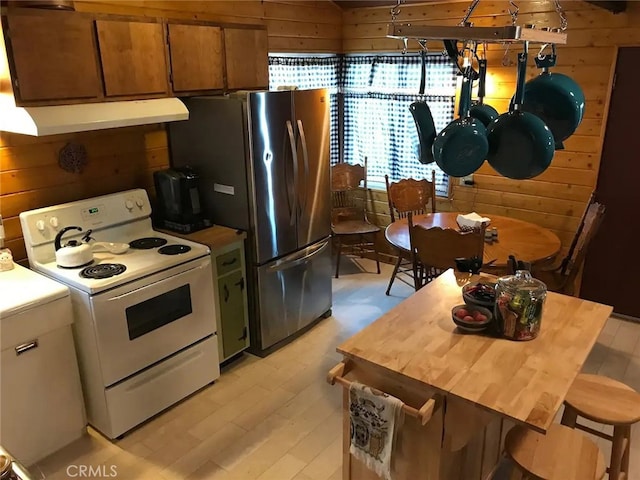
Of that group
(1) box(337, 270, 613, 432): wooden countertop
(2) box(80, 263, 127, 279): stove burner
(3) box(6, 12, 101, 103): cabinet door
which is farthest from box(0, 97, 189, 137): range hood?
(1) box(337, 270, 613, 432): wooden countertop

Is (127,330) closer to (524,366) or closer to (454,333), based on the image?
(454,333)

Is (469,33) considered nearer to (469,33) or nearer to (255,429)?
(469,33)

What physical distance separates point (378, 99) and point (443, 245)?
7.49 feet

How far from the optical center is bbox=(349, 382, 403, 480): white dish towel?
180cm

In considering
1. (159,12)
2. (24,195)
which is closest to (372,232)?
(159,12)

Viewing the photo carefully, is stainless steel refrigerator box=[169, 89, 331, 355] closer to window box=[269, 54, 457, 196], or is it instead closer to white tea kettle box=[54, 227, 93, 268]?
white tea kettle box=[54, 227, 93, 268]

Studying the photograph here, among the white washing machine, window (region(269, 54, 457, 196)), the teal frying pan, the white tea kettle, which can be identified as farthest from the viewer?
window (region(269, 54, 457, 196))

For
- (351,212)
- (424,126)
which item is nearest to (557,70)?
(351,212)

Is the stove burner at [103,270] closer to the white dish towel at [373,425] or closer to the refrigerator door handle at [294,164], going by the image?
the refrigerator door handle at [294,164]

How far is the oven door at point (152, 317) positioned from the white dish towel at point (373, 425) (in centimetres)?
133

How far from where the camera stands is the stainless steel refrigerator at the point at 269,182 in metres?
3.21

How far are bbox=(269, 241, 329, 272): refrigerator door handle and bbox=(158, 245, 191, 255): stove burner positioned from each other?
635mm

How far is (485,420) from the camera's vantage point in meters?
2.01

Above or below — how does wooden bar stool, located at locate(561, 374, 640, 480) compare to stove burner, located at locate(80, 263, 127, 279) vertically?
below
